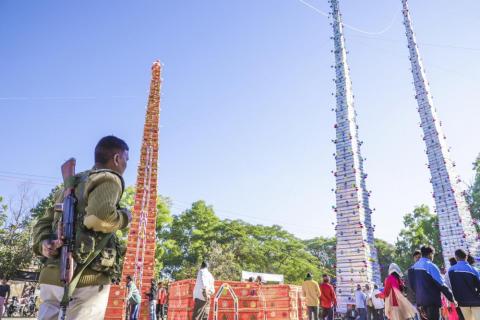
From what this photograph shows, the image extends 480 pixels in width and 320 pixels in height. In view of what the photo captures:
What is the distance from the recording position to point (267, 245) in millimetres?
40000

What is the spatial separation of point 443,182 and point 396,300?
17356 millimetres

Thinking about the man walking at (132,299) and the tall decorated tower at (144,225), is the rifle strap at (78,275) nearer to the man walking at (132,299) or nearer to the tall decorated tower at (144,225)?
the man walking at (132,299)

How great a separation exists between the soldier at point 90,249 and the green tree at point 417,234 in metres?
35.4

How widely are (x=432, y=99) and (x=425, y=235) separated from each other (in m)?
15.5

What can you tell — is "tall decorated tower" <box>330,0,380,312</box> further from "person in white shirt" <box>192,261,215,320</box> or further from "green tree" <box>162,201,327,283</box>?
"green tree" <box>162,201,327,283</box>

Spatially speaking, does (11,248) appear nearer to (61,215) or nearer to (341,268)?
(341,268)

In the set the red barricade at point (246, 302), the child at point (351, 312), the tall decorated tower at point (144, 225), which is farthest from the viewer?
the child at point (351, 312)

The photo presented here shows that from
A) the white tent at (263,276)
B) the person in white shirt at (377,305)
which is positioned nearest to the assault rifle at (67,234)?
the person in white shirt at (377,305)

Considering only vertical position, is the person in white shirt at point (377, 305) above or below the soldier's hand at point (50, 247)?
below

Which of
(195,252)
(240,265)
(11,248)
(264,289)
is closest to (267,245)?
(240,265)

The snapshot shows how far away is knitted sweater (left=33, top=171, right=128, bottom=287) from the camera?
2.13 meters

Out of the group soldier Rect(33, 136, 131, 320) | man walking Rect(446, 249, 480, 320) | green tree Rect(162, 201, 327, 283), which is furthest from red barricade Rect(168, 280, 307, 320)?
green tree Rect(162, 201, 327, 283)

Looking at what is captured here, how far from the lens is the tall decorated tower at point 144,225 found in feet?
37.3

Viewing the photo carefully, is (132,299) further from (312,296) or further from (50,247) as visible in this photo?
(50,247)
